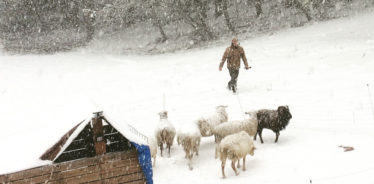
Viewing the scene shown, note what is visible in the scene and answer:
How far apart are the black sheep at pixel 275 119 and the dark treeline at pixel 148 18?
16714 millimetres

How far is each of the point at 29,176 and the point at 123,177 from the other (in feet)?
4.75

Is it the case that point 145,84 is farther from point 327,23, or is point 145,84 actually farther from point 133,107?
point 327,23

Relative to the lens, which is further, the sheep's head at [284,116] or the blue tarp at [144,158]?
the sheep's head at [284,116]

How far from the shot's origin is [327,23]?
2283cm

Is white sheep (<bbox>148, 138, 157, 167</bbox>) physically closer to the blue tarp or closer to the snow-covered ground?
the snow-covered ground

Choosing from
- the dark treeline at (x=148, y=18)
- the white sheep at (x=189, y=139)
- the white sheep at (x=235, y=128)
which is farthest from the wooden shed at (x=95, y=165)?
the dark treeline at (x=148, y=18)

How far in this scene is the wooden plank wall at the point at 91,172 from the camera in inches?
225

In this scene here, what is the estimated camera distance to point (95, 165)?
599 centimetres

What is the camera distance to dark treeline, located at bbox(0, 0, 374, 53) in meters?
25.3

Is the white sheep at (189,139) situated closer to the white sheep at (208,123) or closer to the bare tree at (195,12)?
the white sheep at (208,123)

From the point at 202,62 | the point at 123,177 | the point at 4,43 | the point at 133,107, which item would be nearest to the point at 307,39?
the point at 202,62

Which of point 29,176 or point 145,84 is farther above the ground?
point 145,84

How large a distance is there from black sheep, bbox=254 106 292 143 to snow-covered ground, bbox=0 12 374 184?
1.18 feet

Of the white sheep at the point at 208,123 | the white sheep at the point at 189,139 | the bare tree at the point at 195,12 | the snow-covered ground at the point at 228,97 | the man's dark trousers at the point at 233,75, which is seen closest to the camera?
the snow-covered ground at the point at 228,97
